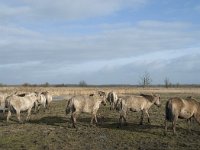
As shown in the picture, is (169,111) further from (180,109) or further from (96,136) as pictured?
(96,136)

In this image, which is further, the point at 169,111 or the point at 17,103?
A: the point at 17,103

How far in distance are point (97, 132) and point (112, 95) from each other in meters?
15.8

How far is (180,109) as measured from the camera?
1914 cm

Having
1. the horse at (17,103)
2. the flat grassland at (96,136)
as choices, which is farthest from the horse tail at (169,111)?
the horse at (17,103)

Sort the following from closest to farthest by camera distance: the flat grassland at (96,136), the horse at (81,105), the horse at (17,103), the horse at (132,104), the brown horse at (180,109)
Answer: the flat grassland at (96,136), the brown horse at (180,109), the horse at (81,105), the horse at (132,104), the horse at (17,103)

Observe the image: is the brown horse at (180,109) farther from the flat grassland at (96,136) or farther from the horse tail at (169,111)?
the flat grassland at (96,136)

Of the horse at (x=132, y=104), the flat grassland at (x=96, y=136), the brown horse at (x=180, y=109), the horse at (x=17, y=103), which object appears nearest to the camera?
the flat grassland at (x=96, y=136)

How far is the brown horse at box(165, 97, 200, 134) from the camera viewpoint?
19.0 m

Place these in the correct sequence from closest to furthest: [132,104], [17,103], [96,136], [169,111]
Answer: [96,136], [169,111], [132,104], [17,103]

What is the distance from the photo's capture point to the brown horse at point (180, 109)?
1895 centimetres

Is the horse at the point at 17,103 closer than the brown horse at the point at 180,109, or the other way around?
the brown horse at the point at 180,109

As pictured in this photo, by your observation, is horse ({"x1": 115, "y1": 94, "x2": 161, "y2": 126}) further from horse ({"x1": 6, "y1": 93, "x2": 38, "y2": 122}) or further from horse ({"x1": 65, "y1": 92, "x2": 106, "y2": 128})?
horse ({"x1": 6, "y1": 93, "x2": 38, "y2": 122})

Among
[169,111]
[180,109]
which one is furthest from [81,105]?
[180,109]

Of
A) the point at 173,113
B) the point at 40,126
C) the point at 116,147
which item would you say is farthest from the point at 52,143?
the point at 173,113
